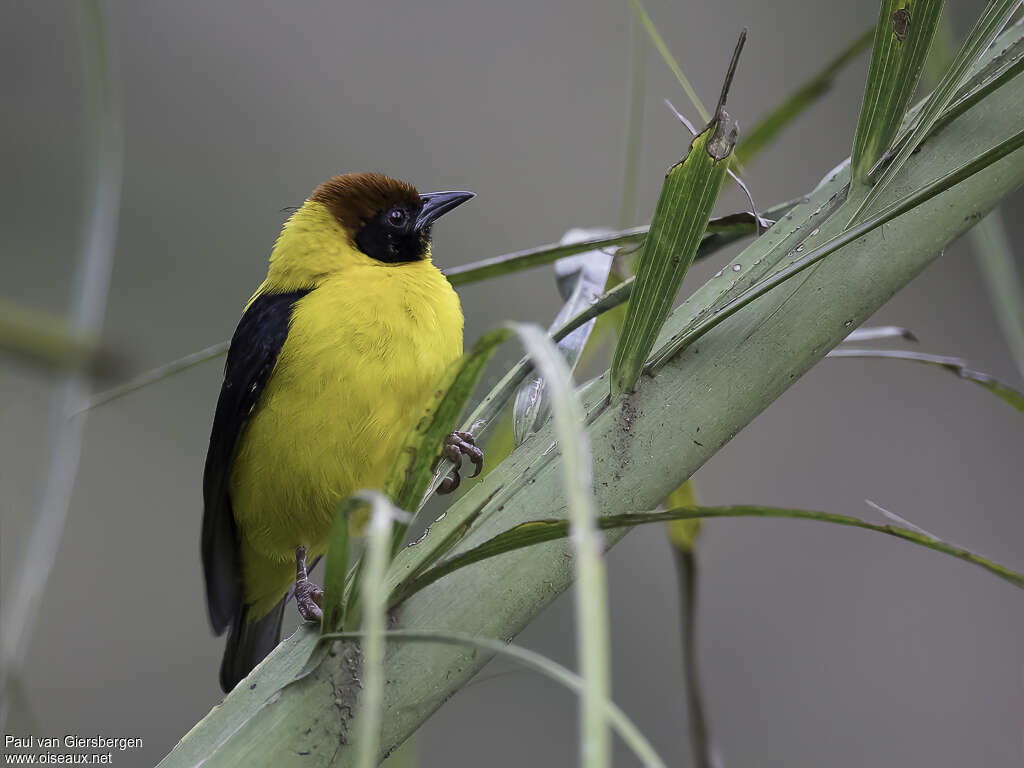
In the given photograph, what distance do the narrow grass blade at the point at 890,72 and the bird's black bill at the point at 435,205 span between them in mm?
1819

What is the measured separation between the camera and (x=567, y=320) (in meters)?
1.24

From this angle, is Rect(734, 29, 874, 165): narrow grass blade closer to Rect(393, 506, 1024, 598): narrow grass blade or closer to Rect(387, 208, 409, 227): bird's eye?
Rect(393, 506, 1024, 598): narrow grass blade

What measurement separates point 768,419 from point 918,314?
0.80 metres

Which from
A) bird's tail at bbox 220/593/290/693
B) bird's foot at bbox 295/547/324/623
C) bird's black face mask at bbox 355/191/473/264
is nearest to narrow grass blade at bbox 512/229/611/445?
bird's foot at bbox 295/547/324/623

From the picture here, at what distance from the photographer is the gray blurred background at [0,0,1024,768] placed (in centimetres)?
397

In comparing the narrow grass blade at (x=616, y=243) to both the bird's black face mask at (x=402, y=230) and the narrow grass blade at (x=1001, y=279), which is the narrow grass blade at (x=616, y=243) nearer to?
the narrow grass blade at (x=1001, y=279)

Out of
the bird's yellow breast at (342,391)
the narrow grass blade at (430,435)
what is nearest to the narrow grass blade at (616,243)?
the narrow grass blade at (430,435)

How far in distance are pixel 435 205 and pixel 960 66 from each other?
1969mm

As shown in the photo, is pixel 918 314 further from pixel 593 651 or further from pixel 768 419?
pixel 593 651

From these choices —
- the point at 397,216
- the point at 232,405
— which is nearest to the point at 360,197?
the point at 397,216

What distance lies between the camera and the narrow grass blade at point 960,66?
974 mm

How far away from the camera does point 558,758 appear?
14.1ft

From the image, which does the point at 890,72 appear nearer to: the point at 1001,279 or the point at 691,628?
the point at 1001,279

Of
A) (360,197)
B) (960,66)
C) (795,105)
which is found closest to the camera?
(960,66)
